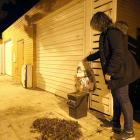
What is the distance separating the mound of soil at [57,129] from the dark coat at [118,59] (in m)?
1.06

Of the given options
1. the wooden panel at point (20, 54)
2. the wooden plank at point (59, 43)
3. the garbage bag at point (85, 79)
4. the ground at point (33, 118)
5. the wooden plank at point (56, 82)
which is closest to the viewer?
the ground at point (33, 118)

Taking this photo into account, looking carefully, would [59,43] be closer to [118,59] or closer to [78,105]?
[78,105]

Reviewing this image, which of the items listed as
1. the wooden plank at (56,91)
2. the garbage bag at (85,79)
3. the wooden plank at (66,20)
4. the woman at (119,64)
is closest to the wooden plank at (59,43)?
the wooden plank at (66,20)

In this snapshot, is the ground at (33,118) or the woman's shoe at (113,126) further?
the woman's shoe at (113,126)

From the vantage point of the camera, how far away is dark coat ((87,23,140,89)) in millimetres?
1999

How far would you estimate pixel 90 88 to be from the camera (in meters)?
2.88

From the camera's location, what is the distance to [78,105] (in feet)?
9.73

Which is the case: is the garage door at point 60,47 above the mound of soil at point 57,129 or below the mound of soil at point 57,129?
above

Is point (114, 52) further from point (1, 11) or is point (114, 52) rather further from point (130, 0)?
point (1, 11)

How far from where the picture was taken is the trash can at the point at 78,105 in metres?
2.94

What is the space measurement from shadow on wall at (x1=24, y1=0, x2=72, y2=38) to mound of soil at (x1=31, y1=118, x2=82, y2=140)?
363 centimetres

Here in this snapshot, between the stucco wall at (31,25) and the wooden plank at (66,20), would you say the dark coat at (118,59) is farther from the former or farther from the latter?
the stucco wall at (31,25)

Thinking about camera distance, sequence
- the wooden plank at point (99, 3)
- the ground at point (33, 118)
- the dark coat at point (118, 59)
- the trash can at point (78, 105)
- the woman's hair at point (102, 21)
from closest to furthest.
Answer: the dark coat at point (118, 59) → the woman's hair at point (102, 21) → the ground at point (33, 118) → the trash can at point (78, 105) → the wooden plank at point (99, 3)

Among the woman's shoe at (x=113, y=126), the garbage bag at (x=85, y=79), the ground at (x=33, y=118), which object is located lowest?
the ground at (x=33, y=118)
